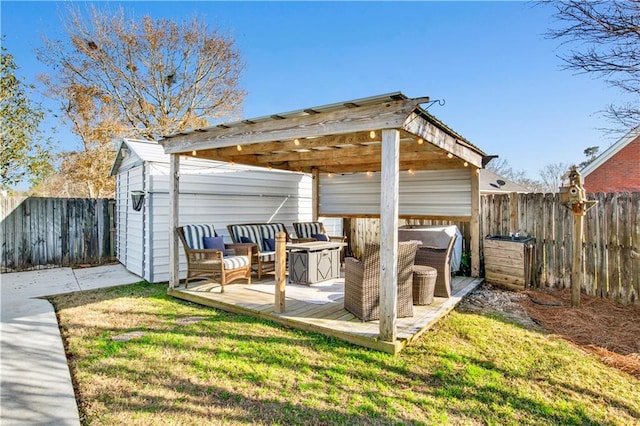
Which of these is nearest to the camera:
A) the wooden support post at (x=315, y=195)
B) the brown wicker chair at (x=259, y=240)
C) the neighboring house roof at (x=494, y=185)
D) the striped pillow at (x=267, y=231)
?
the brown wicker chair at (x=259, y=240)

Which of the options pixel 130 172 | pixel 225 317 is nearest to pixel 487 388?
pixel 225 317

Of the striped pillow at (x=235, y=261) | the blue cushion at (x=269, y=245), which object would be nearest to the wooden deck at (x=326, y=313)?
the striped pillow at (x=235, y=261)

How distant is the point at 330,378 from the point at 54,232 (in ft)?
28.9

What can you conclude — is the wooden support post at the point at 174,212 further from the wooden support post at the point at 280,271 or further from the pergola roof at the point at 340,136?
the wooden support post at the point at 280,271

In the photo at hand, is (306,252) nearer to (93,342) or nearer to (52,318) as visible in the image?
(93,342)

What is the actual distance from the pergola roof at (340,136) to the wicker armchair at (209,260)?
4.51 ft

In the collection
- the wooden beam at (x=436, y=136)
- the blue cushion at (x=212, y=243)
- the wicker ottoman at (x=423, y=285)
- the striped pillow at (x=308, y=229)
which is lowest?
the wicker ottoman at (x=423, y=285)

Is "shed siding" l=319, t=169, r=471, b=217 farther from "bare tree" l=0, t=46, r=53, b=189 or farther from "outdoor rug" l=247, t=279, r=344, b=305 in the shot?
"bare tree" l=0, t=46, r=53, b=189

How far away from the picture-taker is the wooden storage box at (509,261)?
18.9 ft

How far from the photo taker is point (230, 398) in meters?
2.55

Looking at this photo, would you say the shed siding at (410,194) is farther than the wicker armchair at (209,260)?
Yes

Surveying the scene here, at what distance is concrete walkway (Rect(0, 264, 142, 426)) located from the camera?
2369mm

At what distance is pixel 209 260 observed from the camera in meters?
5.47

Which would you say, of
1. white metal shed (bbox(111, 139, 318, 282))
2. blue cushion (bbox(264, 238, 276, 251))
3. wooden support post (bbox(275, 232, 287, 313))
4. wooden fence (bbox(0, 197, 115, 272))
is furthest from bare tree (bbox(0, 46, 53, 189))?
wooden support post (bbox(275, 232, 287, 313))
